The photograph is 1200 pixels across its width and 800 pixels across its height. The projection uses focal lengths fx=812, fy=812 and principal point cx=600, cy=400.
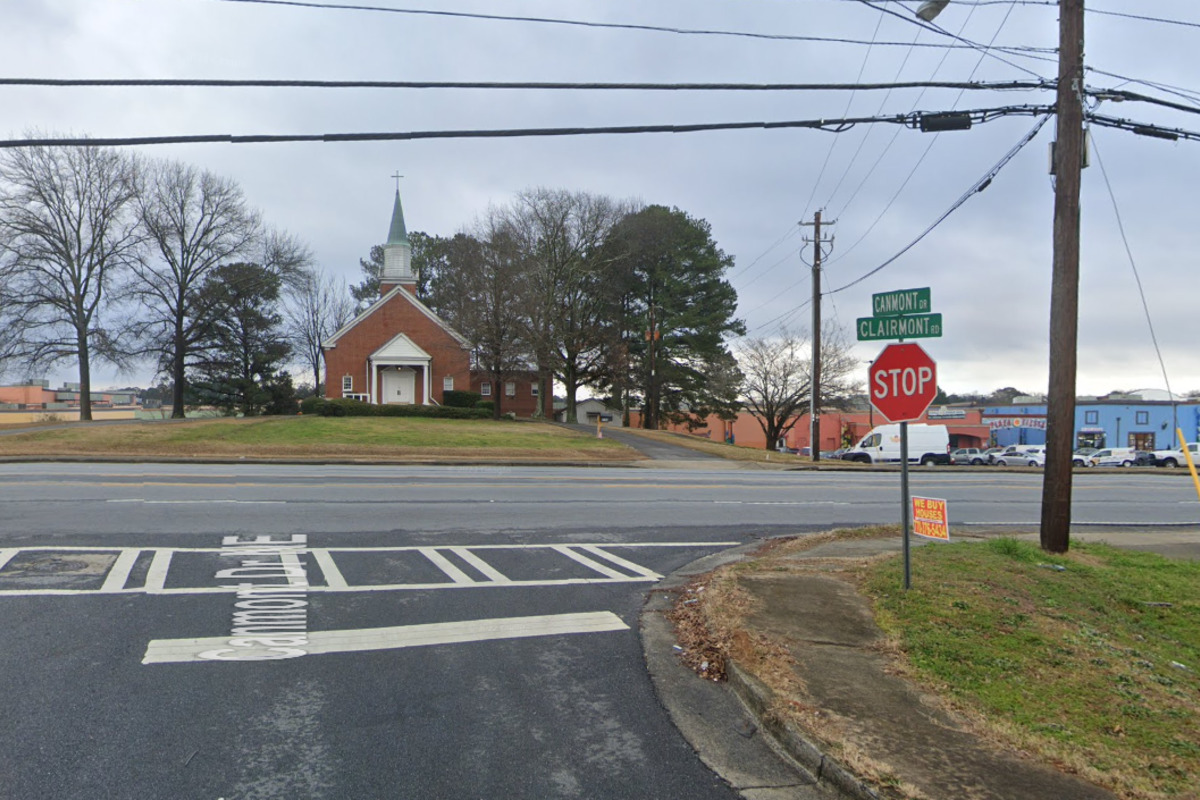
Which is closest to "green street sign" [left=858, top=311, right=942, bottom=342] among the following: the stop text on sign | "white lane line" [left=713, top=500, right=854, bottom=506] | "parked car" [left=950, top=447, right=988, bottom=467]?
the stop text on sign

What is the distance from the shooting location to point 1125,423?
68.2 meters

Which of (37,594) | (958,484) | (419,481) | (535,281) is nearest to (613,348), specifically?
(535,281)

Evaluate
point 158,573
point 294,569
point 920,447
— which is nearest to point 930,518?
point 294,569

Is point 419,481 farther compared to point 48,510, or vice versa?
point 419,481

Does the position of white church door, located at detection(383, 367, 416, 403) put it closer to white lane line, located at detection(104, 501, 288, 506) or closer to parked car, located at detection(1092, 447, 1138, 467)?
white lane line, located at detection(104, 501, 288, 506)

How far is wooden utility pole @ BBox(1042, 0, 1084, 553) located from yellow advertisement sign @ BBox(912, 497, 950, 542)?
2.70m

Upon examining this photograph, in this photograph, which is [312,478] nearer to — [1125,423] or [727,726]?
[727,726]

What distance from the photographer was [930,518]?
875 centimetres

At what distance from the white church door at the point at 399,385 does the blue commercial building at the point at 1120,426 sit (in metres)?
48.2

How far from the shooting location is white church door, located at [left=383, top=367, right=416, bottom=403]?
169ft

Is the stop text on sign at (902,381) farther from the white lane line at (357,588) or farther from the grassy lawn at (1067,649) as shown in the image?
the white lane line at (357,588)

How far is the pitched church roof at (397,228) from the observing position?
206 ft

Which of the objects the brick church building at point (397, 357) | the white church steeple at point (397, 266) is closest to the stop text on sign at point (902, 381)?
the brick church building at point (397, 357)

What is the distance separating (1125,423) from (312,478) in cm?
7079
